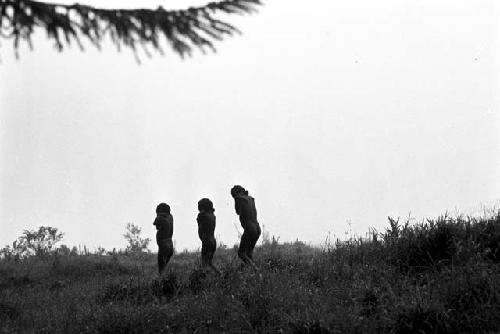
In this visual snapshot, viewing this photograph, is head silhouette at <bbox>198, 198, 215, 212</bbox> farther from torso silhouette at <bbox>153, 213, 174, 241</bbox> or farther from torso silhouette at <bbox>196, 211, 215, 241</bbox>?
torso silhouette at <bbox>153, 213, 174, 241</bbox>

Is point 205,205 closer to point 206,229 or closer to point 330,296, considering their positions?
point 206,229

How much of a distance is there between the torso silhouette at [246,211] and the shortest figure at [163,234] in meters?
1.80

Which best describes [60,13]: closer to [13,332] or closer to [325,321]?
[325,321]

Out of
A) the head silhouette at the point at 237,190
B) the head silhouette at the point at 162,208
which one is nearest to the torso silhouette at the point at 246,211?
the head silhouette at the point at 237,190

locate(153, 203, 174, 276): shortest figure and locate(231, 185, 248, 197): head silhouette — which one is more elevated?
locate(231, 185, 248, 197): head silhouette

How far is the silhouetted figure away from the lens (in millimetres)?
10086

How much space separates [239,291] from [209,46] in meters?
4.49

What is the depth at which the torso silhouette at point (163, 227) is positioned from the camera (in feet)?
35.7

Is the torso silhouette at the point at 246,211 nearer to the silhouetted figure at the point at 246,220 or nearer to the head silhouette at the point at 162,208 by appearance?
the silhouetted figure at the point at 246,220

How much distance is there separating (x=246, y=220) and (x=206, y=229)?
3.67 feet

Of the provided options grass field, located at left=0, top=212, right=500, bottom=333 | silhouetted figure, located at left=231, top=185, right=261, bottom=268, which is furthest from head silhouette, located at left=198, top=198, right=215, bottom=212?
grass field, located at left=0, top=212, right=500, bottom=333

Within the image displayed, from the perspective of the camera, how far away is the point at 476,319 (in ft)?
15.4

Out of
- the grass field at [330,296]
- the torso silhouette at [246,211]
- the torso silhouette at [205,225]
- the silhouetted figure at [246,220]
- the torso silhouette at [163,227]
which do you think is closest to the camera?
the grass field at [330,296]

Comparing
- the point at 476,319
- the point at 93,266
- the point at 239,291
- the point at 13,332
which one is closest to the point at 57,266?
the point at 93,266
